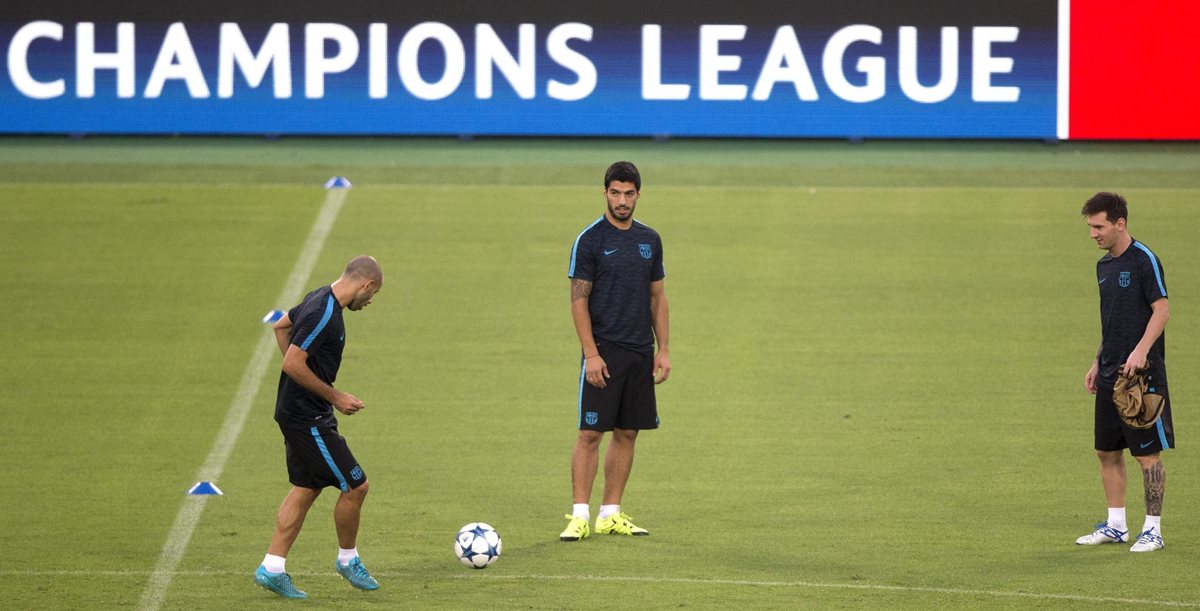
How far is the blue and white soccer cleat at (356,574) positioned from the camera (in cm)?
847

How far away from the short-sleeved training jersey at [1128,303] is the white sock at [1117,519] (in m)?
0.73

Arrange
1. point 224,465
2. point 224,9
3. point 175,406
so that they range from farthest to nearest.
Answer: point 224,9
point 175,406
point 224,465

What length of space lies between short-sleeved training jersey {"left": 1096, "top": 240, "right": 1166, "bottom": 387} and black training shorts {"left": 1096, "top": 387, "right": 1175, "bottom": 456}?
12cm

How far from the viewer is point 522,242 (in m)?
15.9

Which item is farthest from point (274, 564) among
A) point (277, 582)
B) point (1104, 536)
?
point (1104, 536)

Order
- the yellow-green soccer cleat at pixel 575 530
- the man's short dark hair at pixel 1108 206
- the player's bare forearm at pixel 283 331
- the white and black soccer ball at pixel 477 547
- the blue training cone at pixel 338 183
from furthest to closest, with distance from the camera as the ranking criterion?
1. the blue training cone at pixel 338 183
2. the yellow-green soccer cleat at pixel 575 530
3. the man's short dark hair at pixel 1108 206
4. the white and black soccer ball at pixel 477 547
5. the player's bare forearm at pixel 283 331

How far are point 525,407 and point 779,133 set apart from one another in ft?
25.4

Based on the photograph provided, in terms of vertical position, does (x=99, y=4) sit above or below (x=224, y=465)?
above

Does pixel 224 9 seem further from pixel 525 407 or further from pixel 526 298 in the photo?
pixel 525 407

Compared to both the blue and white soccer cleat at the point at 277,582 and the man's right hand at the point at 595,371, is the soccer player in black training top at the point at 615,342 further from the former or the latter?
the blue and white soccer cleat at the point at 277,582

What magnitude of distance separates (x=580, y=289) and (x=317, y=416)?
181 centimetres

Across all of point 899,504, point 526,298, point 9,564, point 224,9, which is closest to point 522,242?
point 526,298

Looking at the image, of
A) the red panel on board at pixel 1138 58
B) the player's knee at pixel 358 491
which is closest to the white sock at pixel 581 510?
the player's knee at pixel 358 491

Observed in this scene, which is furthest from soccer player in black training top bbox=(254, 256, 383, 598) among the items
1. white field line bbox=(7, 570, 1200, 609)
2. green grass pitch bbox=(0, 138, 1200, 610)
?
white field line bbox=(7, 570, 1200, 609)
